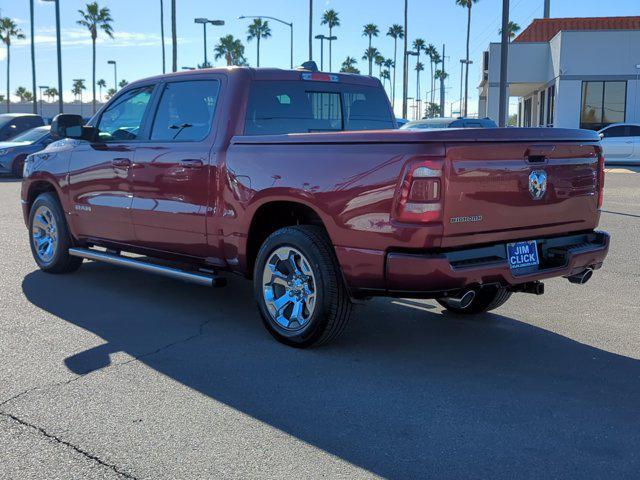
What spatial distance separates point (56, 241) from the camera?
7.32 meters

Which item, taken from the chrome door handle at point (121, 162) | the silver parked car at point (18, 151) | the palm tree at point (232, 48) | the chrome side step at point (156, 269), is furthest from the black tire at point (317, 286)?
the palm tree at point (232, 48)

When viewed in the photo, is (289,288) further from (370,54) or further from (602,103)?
(370,54)

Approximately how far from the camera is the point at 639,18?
129ft

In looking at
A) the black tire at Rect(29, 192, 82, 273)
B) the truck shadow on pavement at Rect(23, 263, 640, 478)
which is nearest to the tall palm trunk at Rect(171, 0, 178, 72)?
the black tire at Rect(29, 192, 82, 273)

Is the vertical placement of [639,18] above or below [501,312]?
above

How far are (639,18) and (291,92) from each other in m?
39.4

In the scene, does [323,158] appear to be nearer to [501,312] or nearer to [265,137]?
[265,137]

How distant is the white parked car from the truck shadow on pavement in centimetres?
2065

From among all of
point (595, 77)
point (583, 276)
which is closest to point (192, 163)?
point (583, 276)

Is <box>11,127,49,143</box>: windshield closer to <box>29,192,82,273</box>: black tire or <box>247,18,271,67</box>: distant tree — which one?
<box>29,192,82,273</box>: black tire

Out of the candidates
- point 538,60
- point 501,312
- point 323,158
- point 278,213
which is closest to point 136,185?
point 278,213

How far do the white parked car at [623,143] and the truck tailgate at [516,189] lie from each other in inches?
828

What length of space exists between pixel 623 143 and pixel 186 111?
21816mm

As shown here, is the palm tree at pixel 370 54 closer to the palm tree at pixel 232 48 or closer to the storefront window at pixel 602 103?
the palm tree at pixel 232 48
